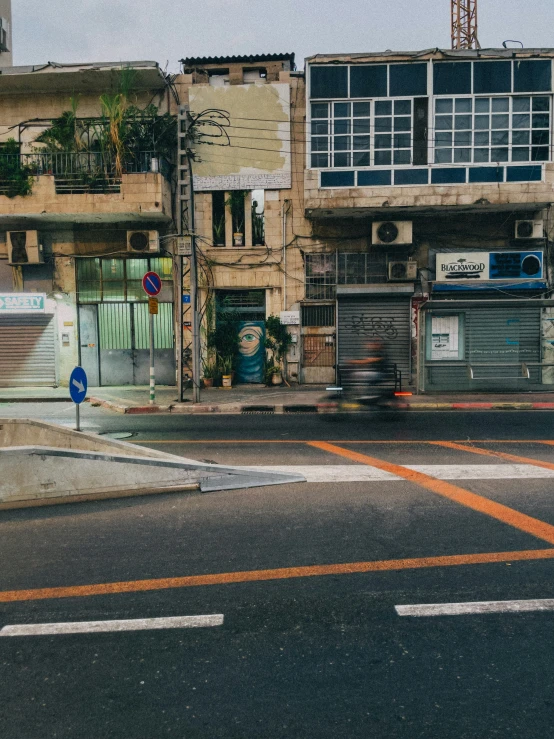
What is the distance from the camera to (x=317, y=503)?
579cm

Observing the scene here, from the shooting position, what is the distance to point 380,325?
18.5m

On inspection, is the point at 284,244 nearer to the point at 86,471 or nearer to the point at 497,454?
the point at 497,454

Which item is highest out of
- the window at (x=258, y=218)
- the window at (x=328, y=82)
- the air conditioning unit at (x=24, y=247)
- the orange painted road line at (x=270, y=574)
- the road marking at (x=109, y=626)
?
the window at (x=328, y=82)

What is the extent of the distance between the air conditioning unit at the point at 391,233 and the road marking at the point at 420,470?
11833mm

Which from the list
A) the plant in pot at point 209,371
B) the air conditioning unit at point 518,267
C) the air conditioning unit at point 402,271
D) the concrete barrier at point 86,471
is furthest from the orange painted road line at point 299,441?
the air conditioning unit at point 518,267

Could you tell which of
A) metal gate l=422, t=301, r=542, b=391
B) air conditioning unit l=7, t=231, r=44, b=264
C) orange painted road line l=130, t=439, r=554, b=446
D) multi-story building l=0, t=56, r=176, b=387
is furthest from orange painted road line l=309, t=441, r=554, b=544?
air conditioning unit l=7, t=231, r=44, b=264

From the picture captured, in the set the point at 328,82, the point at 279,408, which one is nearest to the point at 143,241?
the point at 328,82

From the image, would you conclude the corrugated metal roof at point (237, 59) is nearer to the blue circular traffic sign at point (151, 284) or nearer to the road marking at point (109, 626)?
the blue circular traffic sign at point (151, 284)

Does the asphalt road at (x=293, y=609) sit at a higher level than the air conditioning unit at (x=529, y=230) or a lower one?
lower

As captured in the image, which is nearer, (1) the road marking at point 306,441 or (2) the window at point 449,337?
(1) the road marking at point 306,441

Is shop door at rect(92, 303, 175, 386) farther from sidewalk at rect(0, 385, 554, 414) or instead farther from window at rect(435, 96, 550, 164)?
window at rect(435, 96, 550, 164)

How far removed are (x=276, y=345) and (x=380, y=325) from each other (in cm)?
352

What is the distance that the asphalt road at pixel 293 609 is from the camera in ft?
8.53

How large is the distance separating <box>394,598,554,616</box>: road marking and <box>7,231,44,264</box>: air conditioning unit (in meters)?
A: 18.1
